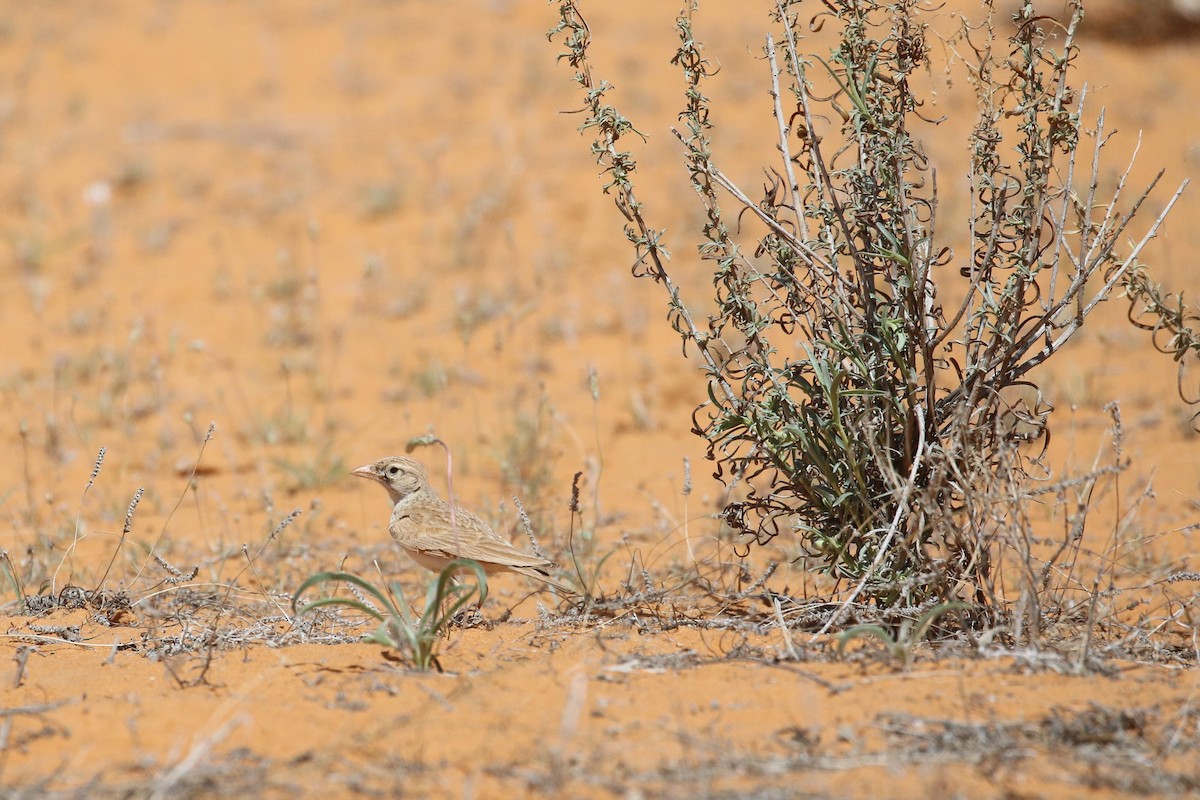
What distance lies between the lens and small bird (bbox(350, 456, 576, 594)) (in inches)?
180

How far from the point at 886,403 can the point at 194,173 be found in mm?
9205

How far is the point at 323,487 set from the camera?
6641mm

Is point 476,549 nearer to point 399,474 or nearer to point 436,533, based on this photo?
point 436,533

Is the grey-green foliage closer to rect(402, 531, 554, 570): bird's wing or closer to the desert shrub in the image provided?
rect(402, 531, 554, 570): bird's wing

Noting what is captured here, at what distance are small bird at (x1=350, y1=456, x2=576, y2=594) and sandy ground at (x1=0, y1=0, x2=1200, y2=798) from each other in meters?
0.22

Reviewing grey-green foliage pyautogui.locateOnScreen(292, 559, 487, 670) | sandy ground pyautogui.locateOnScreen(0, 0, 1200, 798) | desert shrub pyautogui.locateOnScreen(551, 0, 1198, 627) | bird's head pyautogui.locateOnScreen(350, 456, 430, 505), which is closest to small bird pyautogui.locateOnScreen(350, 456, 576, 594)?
bird's head pyautogui.locateOnScreen(350, 456, 430, 505)

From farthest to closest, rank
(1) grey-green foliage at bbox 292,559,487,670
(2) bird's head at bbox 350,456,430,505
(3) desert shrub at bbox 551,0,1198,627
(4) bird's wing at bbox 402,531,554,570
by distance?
(2) bird's head at bbox 350,456,430,505
(4) bird's wing at bbox 402,531,554,570
(3) desert shrub at bbox 551,0,1198,627
(1) grey-green foliage at bbox 292,559,487,670

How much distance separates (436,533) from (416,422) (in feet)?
9.15

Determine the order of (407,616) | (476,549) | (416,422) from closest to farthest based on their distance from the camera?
(407,616), (476,549), (416,422)

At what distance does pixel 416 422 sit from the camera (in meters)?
7.52

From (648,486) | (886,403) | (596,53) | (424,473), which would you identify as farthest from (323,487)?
(596,53)

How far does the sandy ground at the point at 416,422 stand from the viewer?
304cm

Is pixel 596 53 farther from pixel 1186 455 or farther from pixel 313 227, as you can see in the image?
pixel 1186 455

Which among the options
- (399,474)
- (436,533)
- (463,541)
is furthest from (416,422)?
(463,541)
